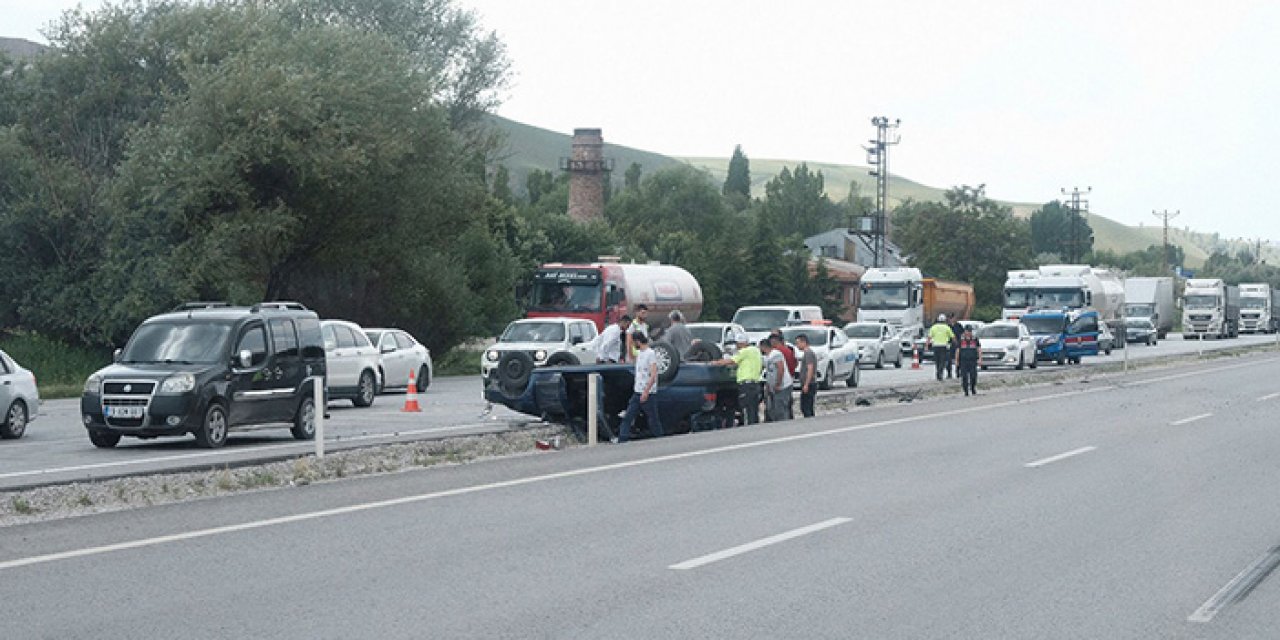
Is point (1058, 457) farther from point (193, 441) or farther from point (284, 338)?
point (193, 441)

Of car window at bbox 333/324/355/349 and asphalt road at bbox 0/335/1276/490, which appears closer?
asphalt road at bbox 0/335/1276/490

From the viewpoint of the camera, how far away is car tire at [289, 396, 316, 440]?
23.0 m

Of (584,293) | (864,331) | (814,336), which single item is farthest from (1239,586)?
(864,331)

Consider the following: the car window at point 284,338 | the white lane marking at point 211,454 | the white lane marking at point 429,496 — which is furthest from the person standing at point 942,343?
the car window at point 284,338

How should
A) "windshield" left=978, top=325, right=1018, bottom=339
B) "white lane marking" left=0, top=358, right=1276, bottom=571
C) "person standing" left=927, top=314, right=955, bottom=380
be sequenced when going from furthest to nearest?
"windshield" left=978, top=325, right=1018, bottom=339 < "person standing" left=927, top=314, right=955, bottom=380 < "white lane marking" left=0, top=358, right=1276, bottom=571

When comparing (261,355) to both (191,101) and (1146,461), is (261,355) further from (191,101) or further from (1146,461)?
(191,101)

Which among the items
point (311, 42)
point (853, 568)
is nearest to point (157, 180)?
point (311, 42)

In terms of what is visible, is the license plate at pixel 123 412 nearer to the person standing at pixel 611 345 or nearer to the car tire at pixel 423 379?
the person standing at pixel 611 345

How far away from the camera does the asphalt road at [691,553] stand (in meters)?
8.76

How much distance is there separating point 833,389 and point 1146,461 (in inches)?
817

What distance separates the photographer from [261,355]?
22.2 meters

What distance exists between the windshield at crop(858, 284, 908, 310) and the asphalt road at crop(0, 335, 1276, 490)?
29.3m

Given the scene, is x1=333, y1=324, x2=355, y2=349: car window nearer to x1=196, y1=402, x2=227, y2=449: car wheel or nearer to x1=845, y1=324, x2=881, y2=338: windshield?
x1=196, y1=402, x2=227, y2=449: car wheel

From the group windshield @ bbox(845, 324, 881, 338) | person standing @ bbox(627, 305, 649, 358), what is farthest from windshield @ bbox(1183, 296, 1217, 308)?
person standing @ bbox(627, 305, 649, 358)
